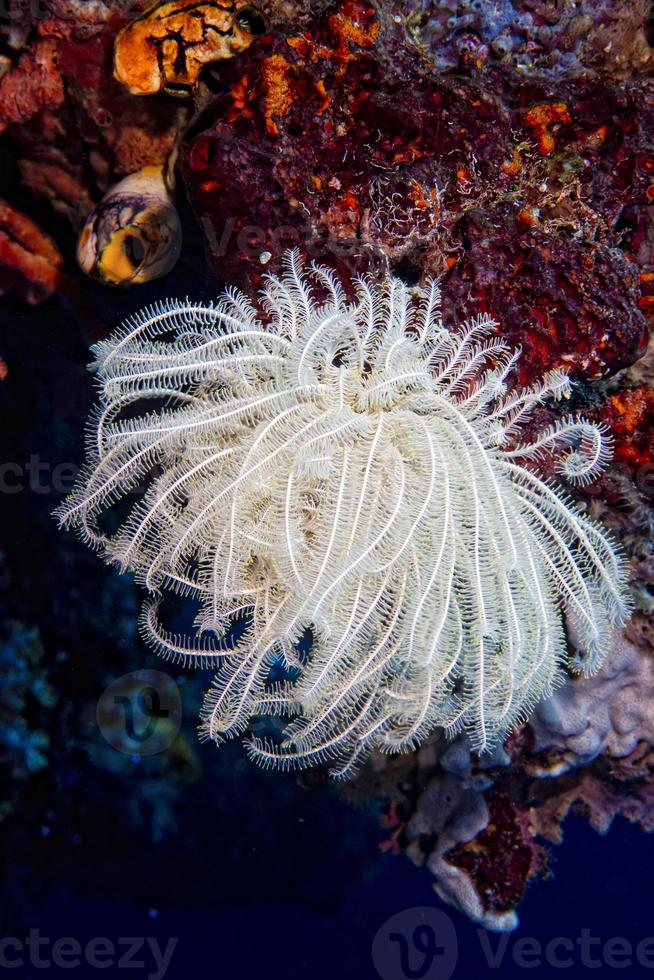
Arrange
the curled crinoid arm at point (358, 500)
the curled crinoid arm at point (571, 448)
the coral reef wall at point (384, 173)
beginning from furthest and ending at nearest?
the coral reef wall at point (384, 173)
the curled crinoid arm at point (571, 448)
the curled crinoid arm at point (358, 500)

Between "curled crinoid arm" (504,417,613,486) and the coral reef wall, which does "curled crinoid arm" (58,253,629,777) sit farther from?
the coral reef wall

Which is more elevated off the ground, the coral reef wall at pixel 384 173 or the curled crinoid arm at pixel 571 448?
the coral reef wall at pixel 384 173

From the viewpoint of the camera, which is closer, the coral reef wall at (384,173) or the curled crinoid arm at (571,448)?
the curled crinoid arm at (571,448)

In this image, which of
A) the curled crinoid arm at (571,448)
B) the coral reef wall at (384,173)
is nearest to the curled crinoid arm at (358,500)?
the curled crinoid arm at (571,448)

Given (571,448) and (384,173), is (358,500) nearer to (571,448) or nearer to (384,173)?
(571,448)

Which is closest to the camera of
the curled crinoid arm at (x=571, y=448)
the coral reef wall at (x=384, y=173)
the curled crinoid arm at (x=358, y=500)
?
the curled crinoid arm at (x=358, y=500)

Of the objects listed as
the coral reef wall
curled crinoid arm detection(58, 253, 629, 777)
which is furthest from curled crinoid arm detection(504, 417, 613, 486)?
the coral reef wall

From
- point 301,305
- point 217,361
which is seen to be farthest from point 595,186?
point 217,361

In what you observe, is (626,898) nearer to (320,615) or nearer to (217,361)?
(320,615)

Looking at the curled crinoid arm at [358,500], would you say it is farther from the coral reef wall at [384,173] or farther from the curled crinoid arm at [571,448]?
the coral reef wall at [384,173]
